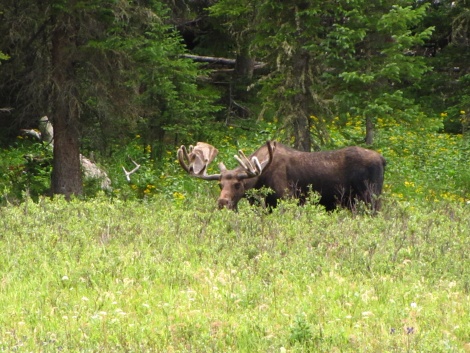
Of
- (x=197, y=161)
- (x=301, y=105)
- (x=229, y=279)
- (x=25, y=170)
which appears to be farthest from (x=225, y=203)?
(x=25, y=170)

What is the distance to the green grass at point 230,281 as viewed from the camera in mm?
7402

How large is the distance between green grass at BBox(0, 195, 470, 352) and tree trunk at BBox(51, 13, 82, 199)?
229 inches

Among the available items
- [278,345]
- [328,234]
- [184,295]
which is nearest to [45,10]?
[328,234]

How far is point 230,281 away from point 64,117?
1056cm

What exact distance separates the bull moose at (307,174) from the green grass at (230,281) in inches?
99.6

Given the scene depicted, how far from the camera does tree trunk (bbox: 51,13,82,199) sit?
1847 centimetres

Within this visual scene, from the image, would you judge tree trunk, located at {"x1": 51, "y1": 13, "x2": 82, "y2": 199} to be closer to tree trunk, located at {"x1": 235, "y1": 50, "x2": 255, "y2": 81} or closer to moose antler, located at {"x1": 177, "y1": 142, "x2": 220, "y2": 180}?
moose antler, located at {"x1": 177, "y1": 142, "x2": 220, "y2": 180}

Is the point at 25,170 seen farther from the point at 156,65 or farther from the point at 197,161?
the point at 197,161

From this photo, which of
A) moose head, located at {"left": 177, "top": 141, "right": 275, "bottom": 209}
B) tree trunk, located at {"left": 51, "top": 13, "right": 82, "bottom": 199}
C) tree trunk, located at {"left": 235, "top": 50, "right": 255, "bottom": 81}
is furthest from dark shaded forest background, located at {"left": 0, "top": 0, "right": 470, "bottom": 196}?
tree trunk, located at {"left": 235, "top": 50, "right": 255, "bottom": 81}

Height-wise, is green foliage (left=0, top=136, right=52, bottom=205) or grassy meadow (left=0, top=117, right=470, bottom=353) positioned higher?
grassy meadow (left=0, top=117, right=470, bottom=353)

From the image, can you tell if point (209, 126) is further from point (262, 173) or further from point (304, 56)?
point (262, 173)

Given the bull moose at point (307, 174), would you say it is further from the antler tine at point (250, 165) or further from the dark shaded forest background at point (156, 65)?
the dark shaded forest background at point (156, 65)

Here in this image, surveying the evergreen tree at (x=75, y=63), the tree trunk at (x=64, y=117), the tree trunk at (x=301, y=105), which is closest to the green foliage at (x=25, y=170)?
the tree trunk at (x=64, y=117)

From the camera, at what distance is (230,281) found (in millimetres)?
9125
